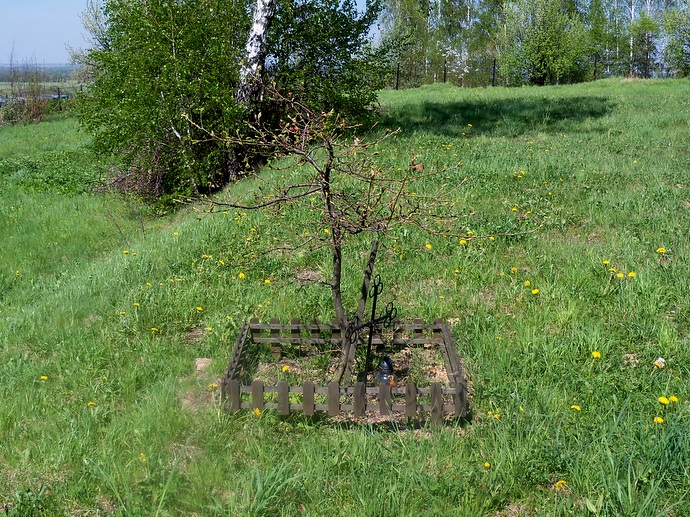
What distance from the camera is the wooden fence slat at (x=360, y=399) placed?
138 inches

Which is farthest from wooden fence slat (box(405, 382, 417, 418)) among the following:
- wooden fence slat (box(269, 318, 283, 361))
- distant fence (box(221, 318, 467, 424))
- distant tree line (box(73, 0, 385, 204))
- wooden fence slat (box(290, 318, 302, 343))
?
distant tree line (box(73, 0, 385, 204))

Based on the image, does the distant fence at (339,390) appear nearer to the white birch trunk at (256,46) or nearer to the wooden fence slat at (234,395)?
the wooden fence slat at (234,395)

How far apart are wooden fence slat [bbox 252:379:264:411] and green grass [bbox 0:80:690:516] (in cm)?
12

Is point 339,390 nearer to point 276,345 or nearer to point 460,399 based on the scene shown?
point 460,399

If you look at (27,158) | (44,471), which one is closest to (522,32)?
(27,158)

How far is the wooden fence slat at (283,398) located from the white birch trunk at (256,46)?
765cm

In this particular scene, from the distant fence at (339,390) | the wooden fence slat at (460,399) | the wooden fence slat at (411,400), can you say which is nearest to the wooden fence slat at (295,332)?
the distant fence at (339,390)

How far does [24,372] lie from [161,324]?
1.04 meters

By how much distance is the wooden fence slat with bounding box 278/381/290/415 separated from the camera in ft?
11.7

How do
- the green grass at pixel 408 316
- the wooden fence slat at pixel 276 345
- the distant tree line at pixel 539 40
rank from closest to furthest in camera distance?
1. the green grass at pixel 408 316
2. the wooden fence slat at pixel 276 345
3. the distant tree line at pixel 539 40

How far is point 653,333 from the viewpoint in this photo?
436 cm

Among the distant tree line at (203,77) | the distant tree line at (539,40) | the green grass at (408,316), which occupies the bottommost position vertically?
the green grass at (408,316)

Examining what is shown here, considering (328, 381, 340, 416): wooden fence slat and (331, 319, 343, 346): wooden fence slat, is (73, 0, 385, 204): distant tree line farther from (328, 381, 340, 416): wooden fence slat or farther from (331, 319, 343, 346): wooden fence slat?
(328, 381, 340, 416): wooden fence slat

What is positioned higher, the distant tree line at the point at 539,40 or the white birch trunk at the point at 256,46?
the distant tree line at the point at 539,40
